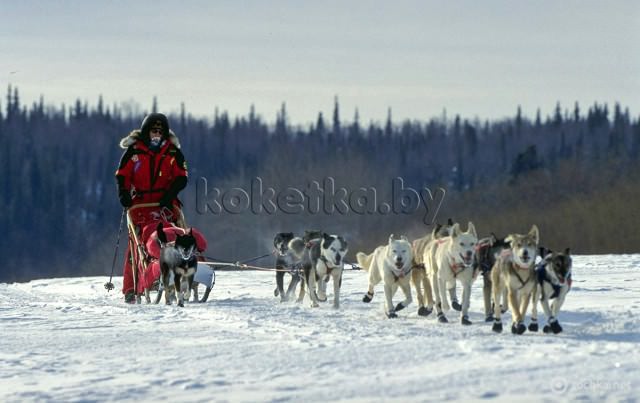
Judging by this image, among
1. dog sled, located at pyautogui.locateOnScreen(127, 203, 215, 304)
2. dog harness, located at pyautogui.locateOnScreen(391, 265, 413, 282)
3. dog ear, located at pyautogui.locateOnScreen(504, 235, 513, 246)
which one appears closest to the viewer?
dog ear, located at pyautogui.locateOnScreen(504, 235, 513, 246)

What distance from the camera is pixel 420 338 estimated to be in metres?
7.73

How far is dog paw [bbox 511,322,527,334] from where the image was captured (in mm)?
7898

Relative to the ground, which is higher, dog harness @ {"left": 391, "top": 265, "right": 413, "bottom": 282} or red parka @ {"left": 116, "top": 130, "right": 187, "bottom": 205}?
red parka @ {"left": 116, "top": 130, "right": 187, "bottom": 205}

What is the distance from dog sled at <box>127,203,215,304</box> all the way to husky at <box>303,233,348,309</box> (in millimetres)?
1116

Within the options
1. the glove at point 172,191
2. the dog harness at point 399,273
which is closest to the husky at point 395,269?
the dog harness at point 399,273

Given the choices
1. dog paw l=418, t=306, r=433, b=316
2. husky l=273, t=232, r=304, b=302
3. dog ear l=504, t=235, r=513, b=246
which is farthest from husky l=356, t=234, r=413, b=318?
husky l=273, t=232, r=304, b=302

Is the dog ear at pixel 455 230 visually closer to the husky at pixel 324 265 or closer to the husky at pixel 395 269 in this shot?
Answer: the husky at pixel 395 269

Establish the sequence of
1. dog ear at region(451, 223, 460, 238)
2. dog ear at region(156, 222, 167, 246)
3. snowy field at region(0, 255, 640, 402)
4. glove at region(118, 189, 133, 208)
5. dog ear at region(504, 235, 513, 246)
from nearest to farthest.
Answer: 1. snowy field at region(0, 255, 640, 402)
2. dog ear at region(504, 235, 513, 246)
3. dog ear at region(451, 223, 460, 238)
4. dog ear at region(156, 222, 167, 246)
5. glove at region(118, 189, 133, 208)

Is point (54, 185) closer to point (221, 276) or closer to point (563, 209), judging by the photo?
point (563, 209)

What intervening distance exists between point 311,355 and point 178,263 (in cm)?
420

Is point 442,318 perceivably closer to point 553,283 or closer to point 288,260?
point 553,283

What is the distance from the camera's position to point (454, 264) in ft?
29.2

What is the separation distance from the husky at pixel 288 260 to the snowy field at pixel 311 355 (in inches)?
43.7

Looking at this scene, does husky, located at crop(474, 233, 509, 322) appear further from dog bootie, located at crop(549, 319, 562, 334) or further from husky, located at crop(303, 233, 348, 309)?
husky, located at crop(303, 233, 348, 309)
